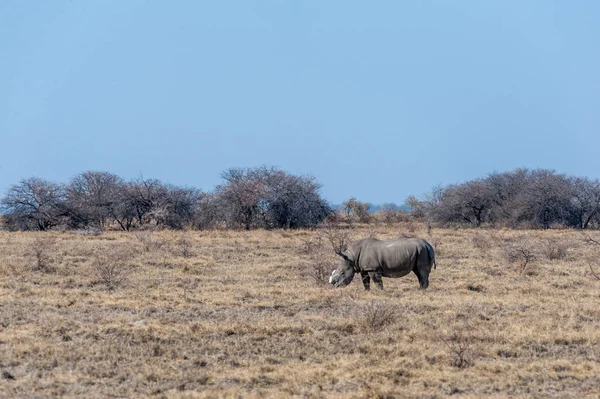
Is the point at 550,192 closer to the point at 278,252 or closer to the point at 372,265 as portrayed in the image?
the point at 278,252

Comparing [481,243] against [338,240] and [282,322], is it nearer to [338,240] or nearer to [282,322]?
[338,240]

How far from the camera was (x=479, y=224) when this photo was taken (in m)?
40.8

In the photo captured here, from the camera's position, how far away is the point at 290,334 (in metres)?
10.1

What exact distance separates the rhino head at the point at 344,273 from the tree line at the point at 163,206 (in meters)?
20.6

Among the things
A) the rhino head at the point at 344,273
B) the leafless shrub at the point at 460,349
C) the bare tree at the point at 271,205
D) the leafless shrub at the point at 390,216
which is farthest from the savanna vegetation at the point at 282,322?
the leafless shrub at the point at 390,216

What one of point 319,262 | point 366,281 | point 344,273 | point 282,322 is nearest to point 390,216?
point 319,262

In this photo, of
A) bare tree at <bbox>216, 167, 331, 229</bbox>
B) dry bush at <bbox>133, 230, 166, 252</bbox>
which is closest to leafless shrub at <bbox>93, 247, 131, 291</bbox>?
dry bush at <bbox>133, 230, 166, 252</bbox>

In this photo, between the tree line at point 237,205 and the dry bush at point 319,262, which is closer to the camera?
the dry bush at point 319,262

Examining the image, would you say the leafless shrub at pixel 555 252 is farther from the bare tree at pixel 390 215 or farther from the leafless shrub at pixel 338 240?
the bare tree at pixel 390 215

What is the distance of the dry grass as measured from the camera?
26.1ft

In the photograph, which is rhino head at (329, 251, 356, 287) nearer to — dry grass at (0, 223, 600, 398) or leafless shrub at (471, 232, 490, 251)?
dry grass at (0, 223, 600, 398)

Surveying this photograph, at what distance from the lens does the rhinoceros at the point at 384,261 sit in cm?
1457

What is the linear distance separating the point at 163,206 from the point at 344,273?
23.2 metres

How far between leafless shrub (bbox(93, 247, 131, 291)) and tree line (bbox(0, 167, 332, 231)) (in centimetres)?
1656
